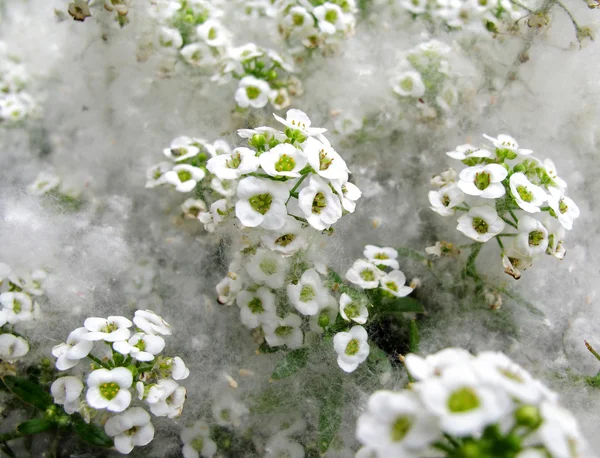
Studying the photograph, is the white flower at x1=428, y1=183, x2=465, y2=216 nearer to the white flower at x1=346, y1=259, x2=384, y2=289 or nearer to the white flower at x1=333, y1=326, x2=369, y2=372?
the white flower at x1=346, y1=259, x2=384, y2=289

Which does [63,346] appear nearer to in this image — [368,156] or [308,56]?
[368,156]

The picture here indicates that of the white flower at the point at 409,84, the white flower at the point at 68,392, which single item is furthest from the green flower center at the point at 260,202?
the white flower at the point at 409,84

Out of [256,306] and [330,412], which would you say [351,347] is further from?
[256,306]

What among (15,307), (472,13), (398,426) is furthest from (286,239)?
(472,13)

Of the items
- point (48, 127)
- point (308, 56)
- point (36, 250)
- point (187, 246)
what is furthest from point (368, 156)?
point (48, 127)

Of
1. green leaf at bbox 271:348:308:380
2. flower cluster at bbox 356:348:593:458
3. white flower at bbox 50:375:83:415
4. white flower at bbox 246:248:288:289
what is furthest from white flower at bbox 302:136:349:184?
white flower at bbox 50:375:83:415

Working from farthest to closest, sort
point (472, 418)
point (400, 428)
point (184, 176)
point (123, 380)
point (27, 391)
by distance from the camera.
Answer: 1. point (184, 176)
2. point (27, 391)
3. point (123, 380)
4. point (400, 428)
5. point (472, 418)
